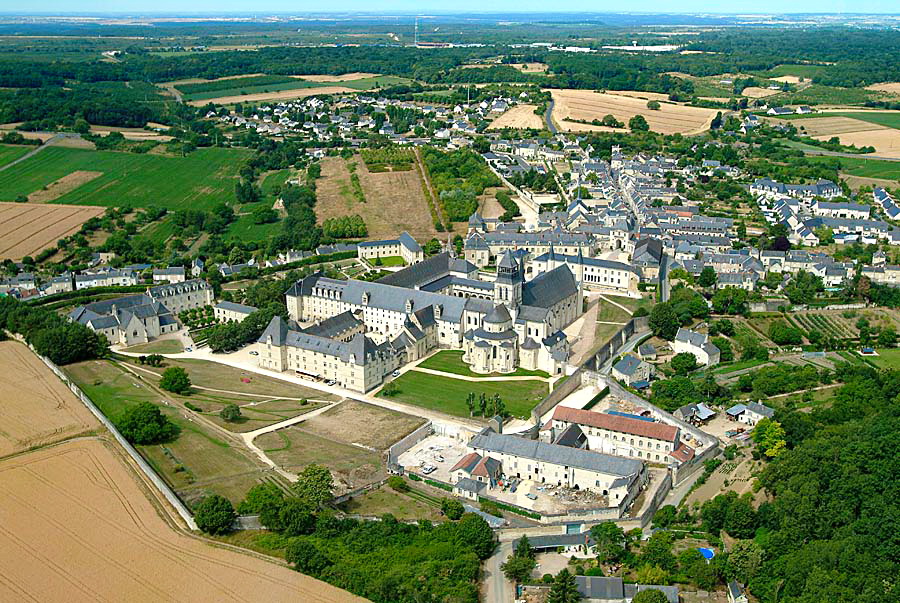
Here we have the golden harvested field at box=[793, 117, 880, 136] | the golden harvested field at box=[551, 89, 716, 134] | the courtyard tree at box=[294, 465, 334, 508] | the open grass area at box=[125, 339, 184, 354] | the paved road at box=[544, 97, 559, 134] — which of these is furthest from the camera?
A: the golden harvested field at box=[551, 89, 716, 134]

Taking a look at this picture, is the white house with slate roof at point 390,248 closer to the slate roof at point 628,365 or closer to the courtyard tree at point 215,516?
the slate roof at point 628,365

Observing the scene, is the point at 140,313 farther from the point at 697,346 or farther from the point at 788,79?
the point at 788,79

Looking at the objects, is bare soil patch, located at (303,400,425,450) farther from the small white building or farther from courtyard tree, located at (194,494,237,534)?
the small white building

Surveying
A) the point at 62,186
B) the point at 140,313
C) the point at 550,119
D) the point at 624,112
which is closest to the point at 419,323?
the point at 140,313

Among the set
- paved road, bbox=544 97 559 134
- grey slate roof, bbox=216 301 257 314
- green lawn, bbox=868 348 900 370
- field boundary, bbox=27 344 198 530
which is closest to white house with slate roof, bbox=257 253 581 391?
grey slate roof, bbox=216 301 257 314

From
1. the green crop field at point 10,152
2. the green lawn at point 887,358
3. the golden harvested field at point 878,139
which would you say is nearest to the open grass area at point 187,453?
the green lawn at point 887,358

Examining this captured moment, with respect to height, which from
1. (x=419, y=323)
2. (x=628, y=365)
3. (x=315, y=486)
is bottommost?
(x=628, y=365)
